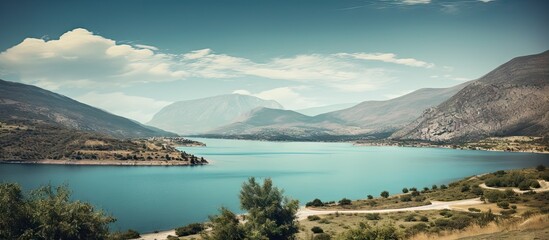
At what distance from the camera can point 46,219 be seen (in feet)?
116

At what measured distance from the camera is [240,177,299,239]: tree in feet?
139

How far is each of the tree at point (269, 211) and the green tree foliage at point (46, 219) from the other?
50.2ft

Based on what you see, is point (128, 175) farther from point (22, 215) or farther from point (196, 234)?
point (22, 215)

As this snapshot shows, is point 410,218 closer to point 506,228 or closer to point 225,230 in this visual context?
point 225,230

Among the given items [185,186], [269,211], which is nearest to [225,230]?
[269,211]

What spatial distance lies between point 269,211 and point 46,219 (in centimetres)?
2320

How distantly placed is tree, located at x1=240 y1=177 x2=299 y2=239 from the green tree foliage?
15.3 metres

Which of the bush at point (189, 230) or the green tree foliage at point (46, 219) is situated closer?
the green tree foliage at point (46, 219)

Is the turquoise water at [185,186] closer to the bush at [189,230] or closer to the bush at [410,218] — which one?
the bush at [189,230]

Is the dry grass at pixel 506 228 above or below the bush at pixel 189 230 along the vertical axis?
above

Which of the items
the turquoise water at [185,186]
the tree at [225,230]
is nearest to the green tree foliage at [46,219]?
the tree at [225,230]

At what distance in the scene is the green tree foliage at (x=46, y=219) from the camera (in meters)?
34.9

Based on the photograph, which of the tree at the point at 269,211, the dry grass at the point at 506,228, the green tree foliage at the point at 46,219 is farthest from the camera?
the tree at the point at 269,211

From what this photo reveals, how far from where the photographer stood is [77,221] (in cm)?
3666
